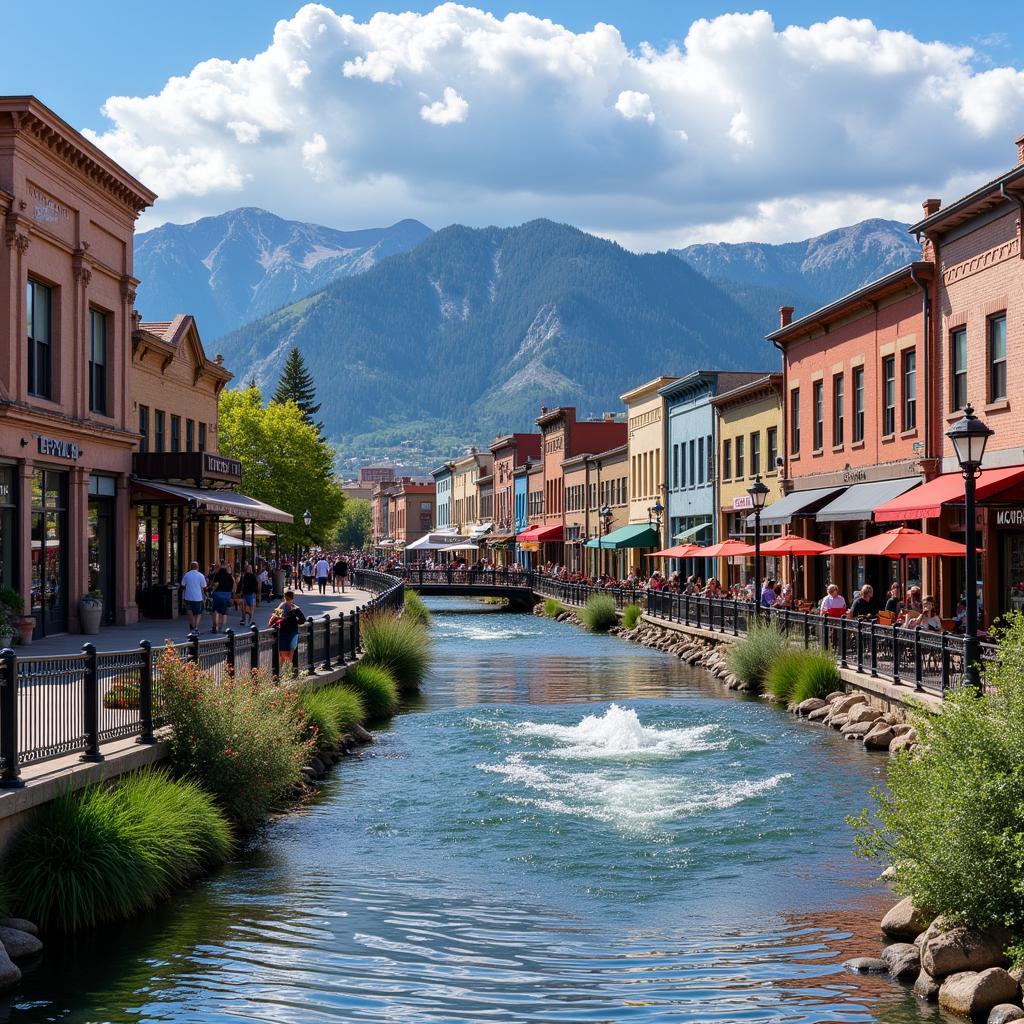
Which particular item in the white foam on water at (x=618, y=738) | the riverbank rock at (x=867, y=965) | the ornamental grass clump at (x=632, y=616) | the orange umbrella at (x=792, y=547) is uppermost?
the orange umbrella at (x=792, y=547)

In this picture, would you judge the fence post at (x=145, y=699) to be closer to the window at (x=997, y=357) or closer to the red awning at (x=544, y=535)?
the window at (x=997, y=357)

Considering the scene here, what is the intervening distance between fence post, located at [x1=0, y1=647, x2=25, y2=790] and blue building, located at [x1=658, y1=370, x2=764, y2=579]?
4340 centimetres

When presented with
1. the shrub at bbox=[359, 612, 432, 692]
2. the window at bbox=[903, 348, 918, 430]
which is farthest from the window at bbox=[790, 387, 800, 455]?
the shrub at bbox=[359, 612, 432, 692]

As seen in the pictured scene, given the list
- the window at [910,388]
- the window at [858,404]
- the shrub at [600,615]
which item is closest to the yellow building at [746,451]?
the shrub at [600,615]

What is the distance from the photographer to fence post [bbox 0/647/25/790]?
37.2 feet

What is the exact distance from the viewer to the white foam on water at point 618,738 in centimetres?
2034

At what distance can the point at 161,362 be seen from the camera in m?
42.1

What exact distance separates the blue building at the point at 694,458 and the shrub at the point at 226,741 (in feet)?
128

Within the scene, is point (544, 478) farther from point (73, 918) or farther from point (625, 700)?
point (73, 918)

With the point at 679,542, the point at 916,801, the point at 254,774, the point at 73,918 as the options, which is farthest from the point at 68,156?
the point at 679,542

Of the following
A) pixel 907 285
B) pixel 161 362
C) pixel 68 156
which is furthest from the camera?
pixel 161 362

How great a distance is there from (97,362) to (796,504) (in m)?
19.4

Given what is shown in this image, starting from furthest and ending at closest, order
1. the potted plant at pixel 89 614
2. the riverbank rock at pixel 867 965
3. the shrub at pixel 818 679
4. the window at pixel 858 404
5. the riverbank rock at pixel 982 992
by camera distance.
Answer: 1. the window at pixel 858 404
2. the potted plant at pixel 89 614
3. the shrub at pixel 818 679
4. the riverbank rock at pixel 867 965
5. the riverbank rock at pixel 982 992

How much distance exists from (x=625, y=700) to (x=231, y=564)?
48241 millimetres
